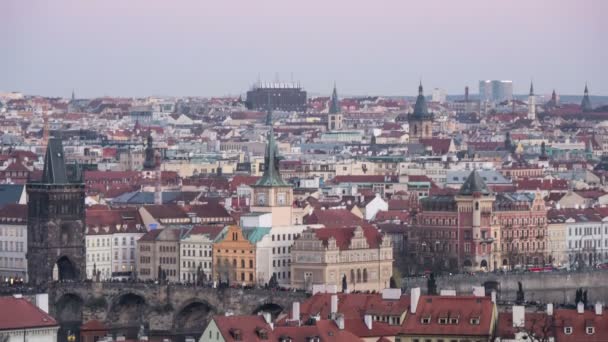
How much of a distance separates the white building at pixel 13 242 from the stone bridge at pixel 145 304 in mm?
8441

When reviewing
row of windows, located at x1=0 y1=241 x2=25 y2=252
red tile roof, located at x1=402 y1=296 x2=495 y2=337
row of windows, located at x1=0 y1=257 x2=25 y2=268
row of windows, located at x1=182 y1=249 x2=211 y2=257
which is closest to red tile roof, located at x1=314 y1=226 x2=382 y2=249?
row of windows, located at x1=182 y1=249 x2=211 y2=257

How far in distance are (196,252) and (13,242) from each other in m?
8.21

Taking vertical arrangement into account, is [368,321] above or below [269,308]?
above

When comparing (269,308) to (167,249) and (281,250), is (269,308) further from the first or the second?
(167,249)

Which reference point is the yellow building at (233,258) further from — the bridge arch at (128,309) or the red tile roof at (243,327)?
the red tile roof at (243,327)

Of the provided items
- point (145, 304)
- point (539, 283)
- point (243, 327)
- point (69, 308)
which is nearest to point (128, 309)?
point (145, 304)

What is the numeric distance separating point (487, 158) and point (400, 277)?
2898 inches

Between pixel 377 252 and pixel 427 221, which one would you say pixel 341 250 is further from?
pixel 427 221

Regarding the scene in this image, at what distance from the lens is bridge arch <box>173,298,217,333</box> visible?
9736 cm

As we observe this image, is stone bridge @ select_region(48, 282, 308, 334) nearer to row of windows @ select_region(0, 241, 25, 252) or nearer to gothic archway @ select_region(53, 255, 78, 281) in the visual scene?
gothic archway @ select_region(53, 255, 78, 281)

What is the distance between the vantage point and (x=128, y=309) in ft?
331

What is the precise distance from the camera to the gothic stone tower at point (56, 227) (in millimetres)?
107250

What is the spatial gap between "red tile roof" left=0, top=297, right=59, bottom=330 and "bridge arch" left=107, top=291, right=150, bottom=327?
104ft

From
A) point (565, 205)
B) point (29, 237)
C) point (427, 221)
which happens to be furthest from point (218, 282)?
point (565, 205)
